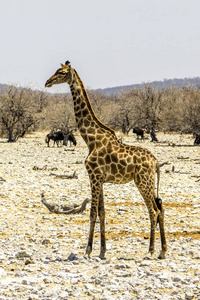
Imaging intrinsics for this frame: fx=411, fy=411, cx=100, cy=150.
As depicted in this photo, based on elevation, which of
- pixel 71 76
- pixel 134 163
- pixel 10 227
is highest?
pixel 71 76

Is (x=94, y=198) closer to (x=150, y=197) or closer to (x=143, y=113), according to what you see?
(x=150, y=197)

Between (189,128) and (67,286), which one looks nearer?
(67,286)

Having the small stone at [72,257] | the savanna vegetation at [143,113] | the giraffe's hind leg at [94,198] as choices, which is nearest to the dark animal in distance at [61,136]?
the savanna vegetation at [143,113]

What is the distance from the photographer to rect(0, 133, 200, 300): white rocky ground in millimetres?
5680

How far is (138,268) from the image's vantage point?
6.52 m

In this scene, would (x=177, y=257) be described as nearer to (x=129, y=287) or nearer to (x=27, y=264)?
(x=129, y=287)

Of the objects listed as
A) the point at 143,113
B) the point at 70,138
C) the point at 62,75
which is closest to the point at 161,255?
the point at 62,75

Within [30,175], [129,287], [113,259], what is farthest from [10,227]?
[30,175]

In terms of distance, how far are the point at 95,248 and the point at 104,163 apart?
6.20 ft

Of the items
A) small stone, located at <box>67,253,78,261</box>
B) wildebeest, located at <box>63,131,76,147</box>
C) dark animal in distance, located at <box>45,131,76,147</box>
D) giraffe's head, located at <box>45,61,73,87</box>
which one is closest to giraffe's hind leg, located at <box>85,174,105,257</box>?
small stone, located at <box>67,253,78,261</box>

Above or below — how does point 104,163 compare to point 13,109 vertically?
below

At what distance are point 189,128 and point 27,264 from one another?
110 ft

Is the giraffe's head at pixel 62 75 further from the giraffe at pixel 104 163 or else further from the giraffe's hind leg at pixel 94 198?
the giraffe's hind leg at pixel 94 198

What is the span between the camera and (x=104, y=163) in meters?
7.48
